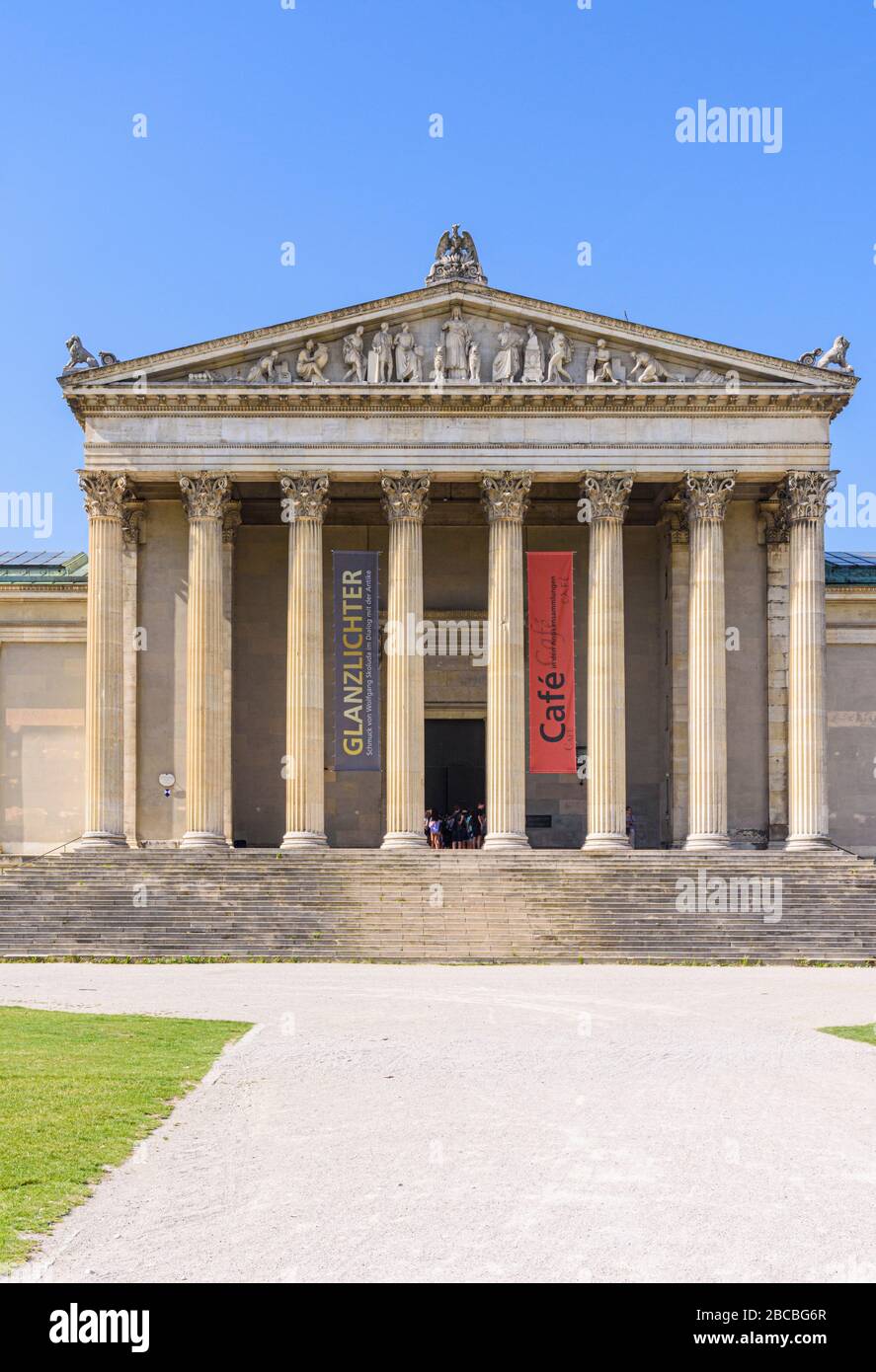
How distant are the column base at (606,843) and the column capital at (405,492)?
1148cm

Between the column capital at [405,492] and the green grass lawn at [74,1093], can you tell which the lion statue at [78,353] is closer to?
the column capital at [405,492]

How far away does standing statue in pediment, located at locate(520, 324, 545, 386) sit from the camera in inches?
2051

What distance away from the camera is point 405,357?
5216cm

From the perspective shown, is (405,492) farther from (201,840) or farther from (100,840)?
(100,840)

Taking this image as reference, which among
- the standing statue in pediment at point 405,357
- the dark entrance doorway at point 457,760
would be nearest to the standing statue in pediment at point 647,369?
the standing statue in pediment at point 405,357

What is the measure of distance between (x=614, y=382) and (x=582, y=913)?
1787 centimetres

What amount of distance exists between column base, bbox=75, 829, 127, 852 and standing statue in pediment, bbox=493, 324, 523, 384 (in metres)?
18.9

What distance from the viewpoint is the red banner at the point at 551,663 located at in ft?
170

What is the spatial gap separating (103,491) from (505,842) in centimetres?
1690

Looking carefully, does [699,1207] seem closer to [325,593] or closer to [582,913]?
[582,913]

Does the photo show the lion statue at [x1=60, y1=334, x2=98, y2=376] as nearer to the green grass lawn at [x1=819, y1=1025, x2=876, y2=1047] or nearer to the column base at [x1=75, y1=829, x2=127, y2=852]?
the column base at [x1=75, y1=829, x2=127, y2=852]

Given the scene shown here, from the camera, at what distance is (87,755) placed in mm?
51312

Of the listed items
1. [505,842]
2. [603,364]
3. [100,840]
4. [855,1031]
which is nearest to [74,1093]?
[855,1031]
